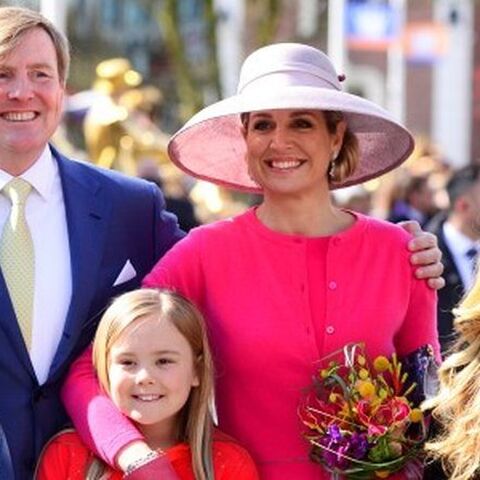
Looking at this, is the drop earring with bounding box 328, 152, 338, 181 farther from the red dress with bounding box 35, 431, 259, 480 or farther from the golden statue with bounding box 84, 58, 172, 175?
the golden statue with bounding box 84, 58, 172, 175

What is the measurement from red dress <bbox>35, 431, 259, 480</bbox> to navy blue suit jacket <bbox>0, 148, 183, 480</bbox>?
0.42ft

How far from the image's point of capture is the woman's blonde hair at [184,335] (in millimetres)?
4395

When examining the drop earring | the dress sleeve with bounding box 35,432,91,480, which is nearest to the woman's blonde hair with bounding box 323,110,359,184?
the drop earring

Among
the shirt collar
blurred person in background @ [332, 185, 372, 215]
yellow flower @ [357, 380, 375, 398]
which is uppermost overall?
the shirt collar

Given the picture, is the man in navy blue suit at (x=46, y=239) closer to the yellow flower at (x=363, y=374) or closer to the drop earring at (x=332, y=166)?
the drop earring at (x=332, y=166)

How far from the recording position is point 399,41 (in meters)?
28.6

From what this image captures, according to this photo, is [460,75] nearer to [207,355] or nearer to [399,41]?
[399,41]

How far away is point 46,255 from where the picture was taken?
472 centimetres

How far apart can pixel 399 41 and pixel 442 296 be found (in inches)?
805

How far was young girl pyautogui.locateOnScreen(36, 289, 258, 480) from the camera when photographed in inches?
172

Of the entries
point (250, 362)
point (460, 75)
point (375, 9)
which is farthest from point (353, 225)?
point (460, 75)

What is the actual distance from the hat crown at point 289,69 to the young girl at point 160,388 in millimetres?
647

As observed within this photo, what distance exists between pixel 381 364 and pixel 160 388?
0.58 metres

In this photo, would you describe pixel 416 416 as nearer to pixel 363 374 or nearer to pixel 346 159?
pixel 363 374
